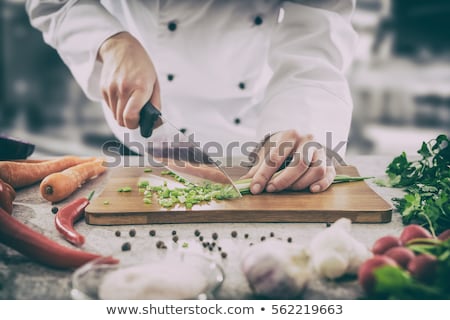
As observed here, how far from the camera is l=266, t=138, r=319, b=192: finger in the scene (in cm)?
126

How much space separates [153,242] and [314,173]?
475 mm

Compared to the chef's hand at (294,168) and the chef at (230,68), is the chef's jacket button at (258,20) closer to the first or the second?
the chef at (230,68)

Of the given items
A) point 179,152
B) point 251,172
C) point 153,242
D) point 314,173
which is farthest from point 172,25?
point 153,242

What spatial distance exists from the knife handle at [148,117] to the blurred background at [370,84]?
1.52 metres

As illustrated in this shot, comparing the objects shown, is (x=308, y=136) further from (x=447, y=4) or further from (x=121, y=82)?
(x=447, y=4)

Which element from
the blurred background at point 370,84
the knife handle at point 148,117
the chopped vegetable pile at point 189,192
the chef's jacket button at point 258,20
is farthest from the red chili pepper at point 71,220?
the blurred background at point 370,84

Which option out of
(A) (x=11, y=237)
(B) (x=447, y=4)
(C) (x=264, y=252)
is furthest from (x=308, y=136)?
(B) (x=447, y=4)

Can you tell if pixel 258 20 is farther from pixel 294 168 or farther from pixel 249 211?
pixel 249 211

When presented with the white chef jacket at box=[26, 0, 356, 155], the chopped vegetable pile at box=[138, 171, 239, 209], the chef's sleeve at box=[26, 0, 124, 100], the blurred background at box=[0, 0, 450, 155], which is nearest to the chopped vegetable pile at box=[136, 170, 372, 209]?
the chopped vegetable pile at box=[138, 171, 239, 209]

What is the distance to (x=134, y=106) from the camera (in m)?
1.31

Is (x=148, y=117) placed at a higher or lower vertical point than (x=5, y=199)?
higher

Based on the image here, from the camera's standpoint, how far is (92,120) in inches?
Answer: 109

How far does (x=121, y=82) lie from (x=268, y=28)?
1.93 ft
